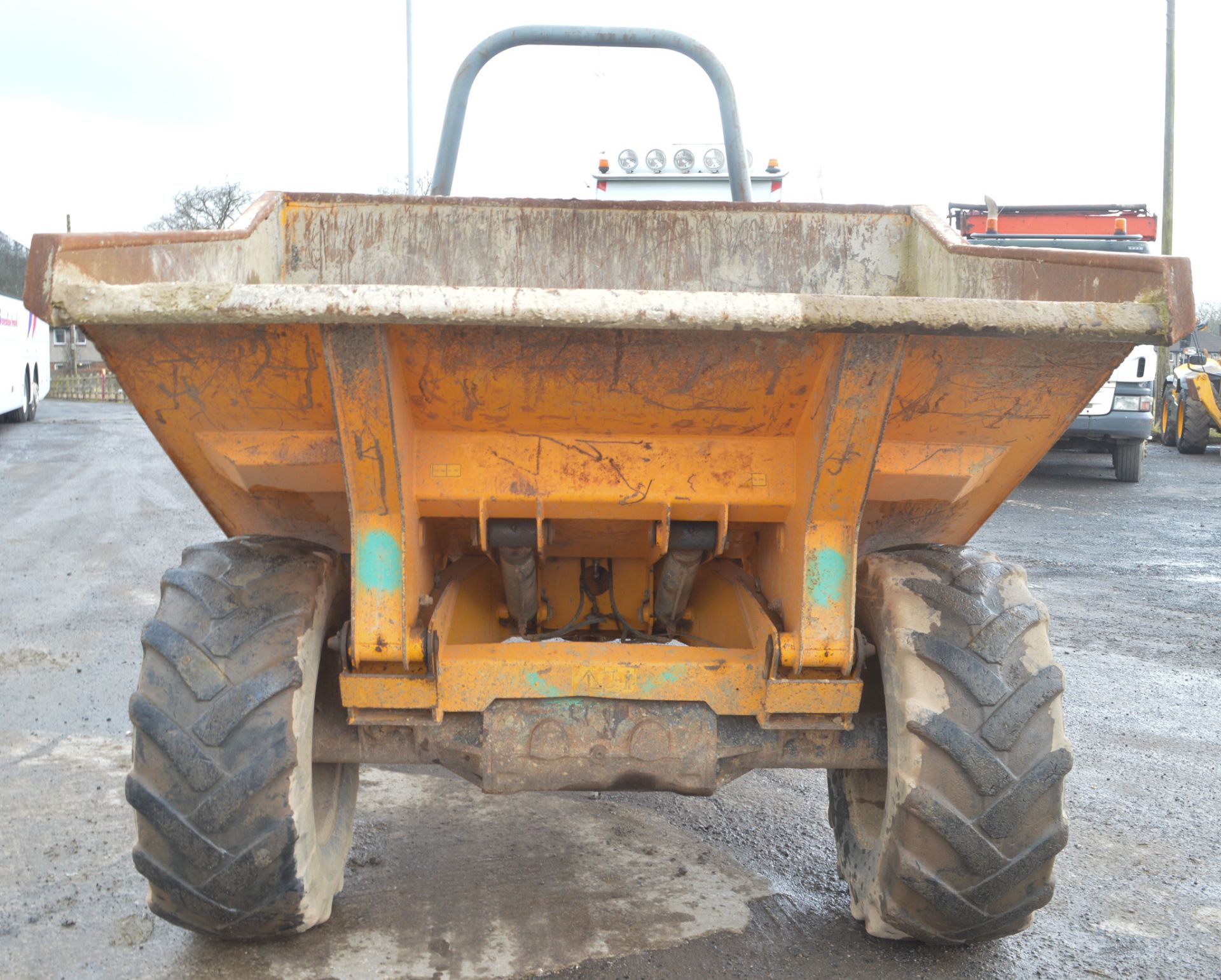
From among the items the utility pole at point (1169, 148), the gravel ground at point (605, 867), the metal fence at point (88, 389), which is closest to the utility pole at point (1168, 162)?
the utility pole at point (1169, 148)

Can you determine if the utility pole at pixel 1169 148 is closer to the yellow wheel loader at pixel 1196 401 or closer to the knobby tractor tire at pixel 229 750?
the yellow wheel loader at pixel 1196 401

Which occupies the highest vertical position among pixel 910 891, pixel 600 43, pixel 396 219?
pixel 600 43

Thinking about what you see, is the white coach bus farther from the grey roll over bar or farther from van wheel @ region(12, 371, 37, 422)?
the grey roll over bar

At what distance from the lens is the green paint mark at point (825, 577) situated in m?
2.57

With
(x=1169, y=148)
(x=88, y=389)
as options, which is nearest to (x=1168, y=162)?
(x=1169, y=148)

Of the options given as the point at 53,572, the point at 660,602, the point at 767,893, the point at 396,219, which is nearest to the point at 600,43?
the point at 396,219

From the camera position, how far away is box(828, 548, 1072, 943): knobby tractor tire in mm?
2467

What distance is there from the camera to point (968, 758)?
245cm

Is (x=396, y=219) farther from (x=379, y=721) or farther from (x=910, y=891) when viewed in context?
(x=910, y=891)

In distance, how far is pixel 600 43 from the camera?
3660 mm

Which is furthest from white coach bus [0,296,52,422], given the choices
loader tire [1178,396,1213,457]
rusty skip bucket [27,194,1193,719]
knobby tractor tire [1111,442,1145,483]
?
rusty skip bucket [27,194,1193,719]

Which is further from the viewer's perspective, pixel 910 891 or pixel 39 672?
pixel 39 672

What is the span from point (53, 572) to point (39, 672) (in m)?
2.51

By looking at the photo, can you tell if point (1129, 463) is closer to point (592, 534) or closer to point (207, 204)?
point (592, 534)
